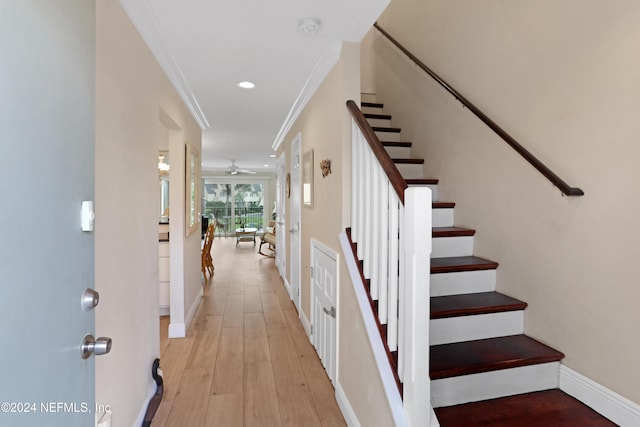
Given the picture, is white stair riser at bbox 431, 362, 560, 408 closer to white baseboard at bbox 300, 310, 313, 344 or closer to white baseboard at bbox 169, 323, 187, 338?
white baseboard at bbox 300, 310, 313, 344

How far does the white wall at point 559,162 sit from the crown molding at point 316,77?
102 cm

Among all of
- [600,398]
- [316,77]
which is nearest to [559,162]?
[600,398]

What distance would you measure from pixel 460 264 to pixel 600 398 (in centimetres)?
87

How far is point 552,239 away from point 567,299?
31 cm

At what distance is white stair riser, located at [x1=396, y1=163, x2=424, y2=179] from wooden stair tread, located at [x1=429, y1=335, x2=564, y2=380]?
1547 mm

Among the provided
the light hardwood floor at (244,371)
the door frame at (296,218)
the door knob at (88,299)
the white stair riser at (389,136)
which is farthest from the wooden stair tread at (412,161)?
the door knob at (88,299)

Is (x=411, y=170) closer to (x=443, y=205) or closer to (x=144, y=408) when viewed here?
(x=443, y=205)

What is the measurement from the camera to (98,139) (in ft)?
4.28

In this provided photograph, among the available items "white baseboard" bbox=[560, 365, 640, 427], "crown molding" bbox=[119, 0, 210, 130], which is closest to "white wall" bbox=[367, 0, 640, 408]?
"white baseboard" bbox=[560, 365, 640, 427]

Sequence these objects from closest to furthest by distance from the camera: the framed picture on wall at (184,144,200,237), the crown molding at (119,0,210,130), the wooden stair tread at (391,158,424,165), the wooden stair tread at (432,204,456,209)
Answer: the crown molding at (119,0,210,130) → the wooden stair tread at (432,204,456,209) → the wooden stair tread at (391,158,424,165) → the framed picture on wall at (184,144,200,237)

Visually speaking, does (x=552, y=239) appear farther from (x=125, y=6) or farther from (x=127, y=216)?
(x=125, y=6)

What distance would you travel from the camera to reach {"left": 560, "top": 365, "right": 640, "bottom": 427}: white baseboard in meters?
1.34

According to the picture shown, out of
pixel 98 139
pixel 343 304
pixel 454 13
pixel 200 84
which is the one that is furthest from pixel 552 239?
pixel 200 84

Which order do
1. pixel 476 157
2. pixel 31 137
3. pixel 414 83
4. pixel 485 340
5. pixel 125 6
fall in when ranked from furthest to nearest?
1. pixel 414 83
2. pixel 476 157
3. pixel 485 340
4. pixel 125 6
5. pixel 31 137
